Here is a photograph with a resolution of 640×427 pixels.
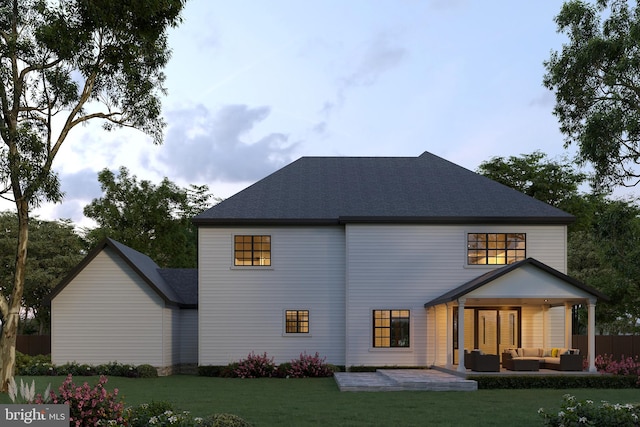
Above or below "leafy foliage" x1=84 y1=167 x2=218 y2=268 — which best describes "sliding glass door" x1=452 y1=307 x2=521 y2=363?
below

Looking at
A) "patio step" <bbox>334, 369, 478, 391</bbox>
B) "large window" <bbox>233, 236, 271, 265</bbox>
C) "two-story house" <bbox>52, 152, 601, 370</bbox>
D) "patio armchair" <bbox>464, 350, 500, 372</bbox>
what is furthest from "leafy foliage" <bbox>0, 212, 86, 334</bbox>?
"patio armchair" <bbox>464, 350, 500, 372</bbox>

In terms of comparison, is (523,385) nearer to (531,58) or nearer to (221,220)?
(531,58)

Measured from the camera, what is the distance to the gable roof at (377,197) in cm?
2402

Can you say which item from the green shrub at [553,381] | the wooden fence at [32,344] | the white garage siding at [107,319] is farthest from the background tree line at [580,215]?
the wooden fence at [32,344]

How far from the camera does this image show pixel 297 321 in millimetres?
24359

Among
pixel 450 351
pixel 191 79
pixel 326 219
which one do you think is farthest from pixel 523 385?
pixel 191 79

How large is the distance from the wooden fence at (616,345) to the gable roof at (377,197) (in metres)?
7.78

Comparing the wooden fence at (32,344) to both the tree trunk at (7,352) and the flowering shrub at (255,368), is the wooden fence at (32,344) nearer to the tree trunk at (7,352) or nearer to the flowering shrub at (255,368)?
the flowering shrub at (255,368)

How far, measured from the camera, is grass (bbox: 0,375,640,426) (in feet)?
41.7

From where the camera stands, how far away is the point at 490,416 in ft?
43.6

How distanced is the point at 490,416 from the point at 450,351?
8759 millimetres

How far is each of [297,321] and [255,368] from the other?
2190 mm

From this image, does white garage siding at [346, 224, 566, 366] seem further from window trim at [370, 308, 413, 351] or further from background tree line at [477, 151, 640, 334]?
background tree line at [477, 151, 640, 334]

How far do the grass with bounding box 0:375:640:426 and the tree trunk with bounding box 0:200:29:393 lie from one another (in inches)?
64.7
